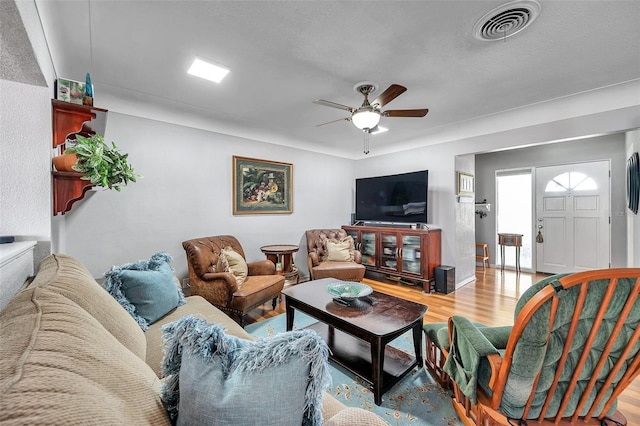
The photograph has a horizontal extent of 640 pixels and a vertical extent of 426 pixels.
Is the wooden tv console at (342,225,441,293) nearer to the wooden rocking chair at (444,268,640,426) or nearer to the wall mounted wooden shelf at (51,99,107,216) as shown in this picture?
the wooden rocking chair at (444,268,640,426)

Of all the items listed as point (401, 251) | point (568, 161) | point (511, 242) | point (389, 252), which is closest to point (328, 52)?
point (401, 251)

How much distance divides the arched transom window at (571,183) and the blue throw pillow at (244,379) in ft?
19.1

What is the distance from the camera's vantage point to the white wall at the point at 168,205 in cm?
273

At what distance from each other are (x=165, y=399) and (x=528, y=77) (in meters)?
3.35

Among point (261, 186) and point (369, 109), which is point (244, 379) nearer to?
point (369, 109)

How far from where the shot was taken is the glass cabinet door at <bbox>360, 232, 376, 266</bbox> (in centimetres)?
465

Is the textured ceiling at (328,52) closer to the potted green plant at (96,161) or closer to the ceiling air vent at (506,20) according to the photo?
the ceiling air vent at (506,20)

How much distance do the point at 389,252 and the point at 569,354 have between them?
3.40m

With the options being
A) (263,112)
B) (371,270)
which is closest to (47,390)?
(263,112)

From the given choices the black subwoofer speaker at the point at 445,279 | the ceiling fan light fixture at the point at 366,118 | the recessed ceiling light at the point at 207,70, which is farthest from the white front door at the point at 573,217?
the recessed ceiling light at the point at 207,70

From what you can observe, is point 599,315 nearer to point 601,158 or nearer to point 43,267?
point 43,267

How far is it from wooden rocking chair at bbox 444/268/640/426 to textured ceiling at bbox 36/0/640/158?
5.32 ft

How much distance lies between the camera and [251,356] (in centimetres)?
64

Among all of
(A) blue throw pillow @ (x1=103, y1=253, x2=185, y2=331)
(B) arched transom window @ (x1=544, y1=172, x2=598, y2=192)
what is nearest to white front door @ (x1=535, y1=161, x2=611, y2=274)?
(B) arched transom window @ (x1=544, y1=172, x2=598, y2=192)
